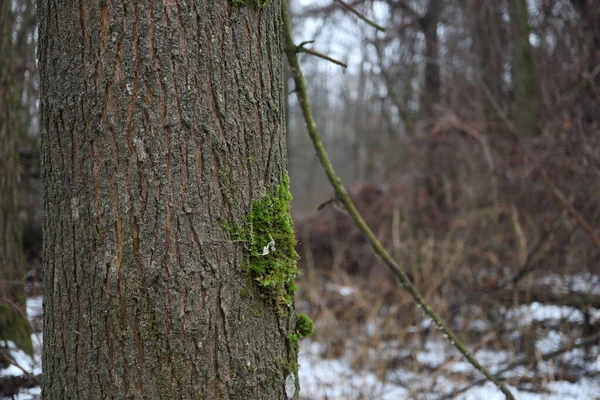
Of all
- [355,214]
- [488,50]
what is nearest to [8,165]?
[355,214]

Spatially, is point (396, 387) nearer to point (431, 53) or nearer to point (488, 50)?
point (488, 50)

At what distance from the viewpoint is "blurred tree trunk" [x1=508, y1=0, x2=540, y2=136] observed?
600 centimetres

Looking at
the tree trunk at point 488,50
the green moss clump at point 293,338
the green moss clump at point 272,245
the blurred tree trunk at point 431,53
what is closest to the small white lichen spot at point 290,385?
the green moss clump at point 293,338

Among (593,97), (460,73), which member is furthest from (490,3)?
(593,97)

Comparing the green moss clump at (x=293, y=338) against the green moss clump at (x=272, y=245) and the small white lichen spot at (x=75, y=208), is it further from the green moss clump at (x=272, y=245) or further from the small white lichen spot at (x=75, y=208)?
the small white lichen spot at (x=75, y=208)

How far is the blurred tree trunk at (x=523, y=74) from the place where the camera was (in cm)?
600

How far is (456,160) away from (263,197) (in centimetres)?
660

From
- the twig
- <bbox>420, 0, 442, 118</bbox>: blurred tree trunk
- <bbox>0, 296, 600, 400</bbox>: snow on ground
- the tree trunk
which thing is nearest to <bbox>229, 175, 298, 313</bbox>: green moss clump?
the twig

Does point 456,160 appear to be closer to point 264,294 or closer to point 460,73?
point 460,73

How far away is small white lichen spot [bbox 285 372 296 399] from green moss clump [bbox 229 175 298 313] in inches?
8.5

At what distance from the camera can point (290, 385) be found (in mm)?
1499

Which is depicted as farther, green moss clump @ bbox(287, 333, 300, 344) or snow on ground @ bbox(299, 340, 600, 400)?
snow on ground @ bbox(299, 340, 600, 400)

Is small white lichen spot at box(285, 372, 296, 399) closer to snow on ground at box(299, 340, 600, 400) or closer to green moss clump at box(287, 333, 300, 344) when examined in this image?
green moss clump at box(287, 333, 300, 344)

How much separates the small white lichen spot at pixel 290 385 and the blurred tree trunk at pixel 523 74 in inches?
215
